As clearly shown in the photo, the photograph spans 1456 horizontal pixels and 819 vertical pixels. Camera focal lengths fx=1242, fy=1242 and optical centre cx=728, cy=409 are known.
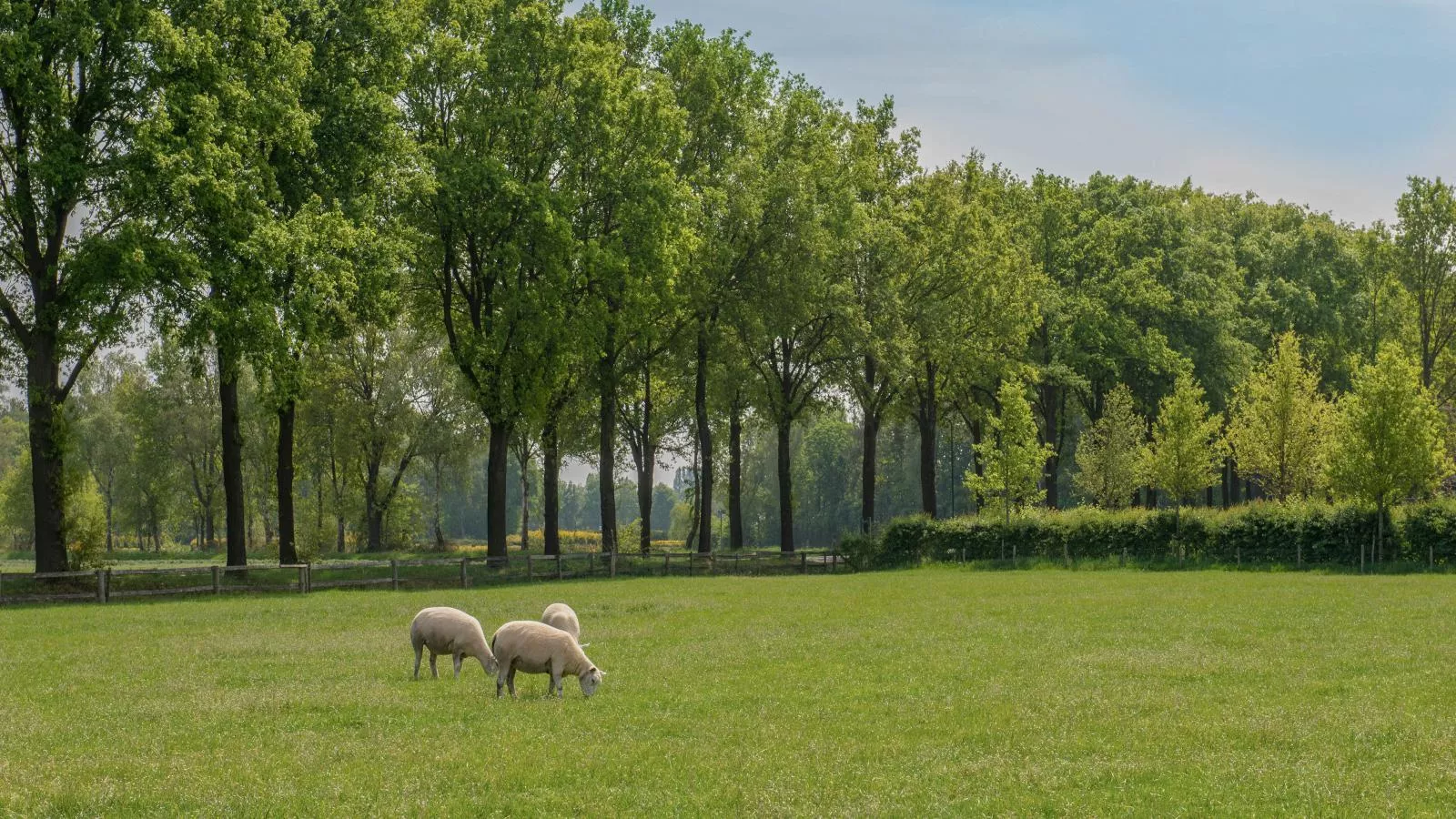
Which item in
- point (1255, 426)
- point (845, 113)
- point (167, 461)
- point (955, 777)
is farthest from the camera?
point (167, 461)

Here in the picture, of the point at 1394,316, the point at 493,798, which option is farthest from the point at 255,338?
the point at 1394,316

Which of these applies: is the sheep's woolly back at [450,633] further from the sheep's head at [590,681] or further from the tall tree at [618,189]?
the tall tree at [618,189]

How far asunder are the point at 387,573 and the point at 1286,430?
1819 inches

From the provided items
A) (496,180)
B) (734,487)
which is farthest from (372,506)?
(496,180)

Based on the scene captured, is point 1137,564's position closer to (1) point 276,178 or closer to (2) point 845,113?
(2) point 845,113

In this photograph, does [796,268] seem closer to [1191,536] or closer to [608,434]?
[608,434]

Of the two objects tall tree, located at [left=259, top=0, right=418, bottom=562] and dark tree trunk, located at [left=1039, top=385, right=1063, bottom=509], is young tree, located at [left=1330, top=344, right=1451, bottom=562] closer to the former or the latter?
dark tree trunk, located at [left=1039, top=385, right=1063, bottom=509]

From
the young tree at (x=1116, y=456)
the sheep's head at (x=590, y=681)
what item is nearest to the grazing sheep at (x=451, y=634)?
the sheep's head at (x=590, y=681)

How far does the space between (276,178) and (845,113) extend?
36.9 meters

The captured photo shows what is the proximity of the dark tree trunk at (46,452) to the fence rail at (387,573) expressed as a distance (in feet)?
4.53

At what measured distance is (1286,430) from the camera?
65375 mm

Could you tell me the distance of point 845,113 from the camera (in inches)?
→ 2844

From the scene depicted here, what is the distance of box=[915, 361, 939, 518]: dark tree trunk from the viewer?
72250 mm

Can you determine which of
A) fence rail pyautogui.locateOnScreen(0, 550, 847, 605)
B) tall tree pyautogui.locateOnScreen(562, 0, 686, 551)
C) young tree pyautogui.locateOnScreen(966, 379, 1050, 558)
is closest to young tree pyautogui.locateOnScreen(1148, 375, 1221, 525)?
young tree pyautogui.locateOnScreen(966, 379, 1050, 558)
